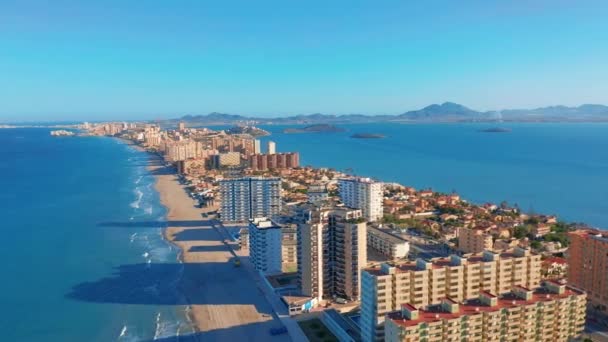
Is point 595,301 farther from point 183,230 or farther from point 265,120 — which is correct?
point 265,120

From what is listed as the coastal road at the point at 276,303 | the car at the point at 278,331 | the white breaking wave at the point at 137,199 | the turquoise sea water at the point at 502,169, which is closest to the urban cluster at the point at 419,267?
the coastal road at the point at 276,303

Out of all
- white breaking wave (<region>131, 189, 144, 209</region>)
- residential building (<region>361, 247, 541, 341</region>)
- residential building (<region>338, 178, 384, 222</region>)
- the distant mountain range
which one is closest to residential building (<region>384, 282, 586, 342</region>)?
residential building (<region>361, 247, 541, 341</region>)

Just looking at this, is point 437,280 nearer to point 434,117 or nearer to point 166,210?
point 166,210

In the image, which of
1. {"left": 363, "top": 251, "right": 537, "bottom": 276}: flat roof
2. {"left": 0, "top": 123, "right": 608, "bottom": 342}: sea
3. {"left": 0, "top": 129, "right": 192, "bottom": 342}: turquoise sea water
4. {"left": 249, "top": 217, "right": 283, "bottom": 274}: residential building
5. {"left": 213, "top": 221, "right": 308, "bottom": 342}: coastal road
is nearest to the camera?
{"left": 363, "top": 251, "right": 537, "bottom": 276}: flat roof

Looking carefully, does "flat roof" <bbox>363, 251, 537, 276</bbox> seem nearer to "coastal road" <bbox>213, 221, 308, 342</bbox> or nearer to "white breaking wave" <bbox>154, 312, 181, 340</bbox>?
"coastal road" <bbox>213, 221, 308, 342</bbox>

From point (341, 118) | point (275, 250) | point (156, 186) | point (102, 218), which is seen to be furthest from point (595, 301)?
point (341, 118)

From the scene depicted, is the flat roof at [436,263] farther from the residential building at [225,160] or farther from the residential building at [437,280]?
the residential building at [225,160]
